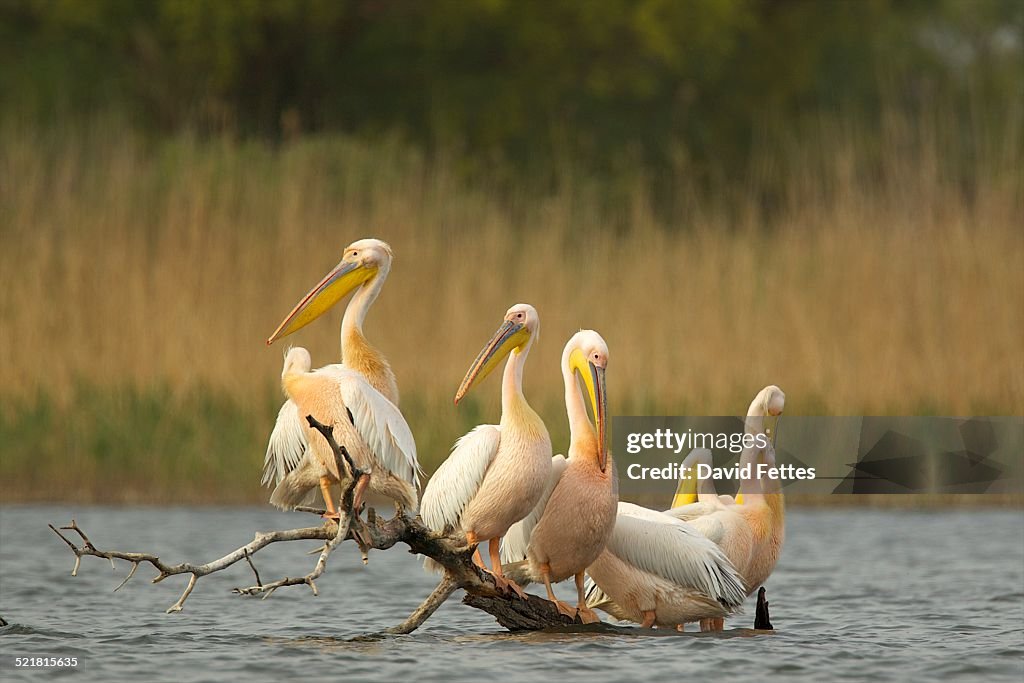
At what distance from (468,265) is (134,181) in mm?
2678

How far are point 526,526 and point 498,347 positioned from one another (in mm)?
708

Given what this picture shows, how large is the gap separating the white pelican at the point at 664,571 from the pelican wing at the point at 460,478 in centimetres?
63

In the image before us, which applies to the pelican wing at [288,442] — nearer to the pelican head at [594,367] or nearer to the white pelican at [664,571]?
the pelican head at [594,367]

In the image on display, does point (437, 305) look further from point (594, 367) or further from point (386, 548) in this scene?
point (386, 548)

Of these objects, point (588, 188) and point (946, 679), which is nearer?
point (946, 679)

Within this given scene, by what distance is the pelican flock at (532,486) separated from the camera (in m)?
6.51

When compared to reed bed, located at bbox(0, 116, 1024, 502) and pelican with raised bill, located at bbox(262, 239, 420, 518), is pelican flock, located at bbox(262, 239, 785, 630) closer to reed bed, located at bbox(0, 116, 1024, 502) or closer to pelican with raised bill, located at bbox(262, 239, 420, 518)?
pelican with raised bill, located at bbox(262, 239, 420, 518)

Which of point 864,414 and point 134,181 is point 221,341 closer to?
point 134,181

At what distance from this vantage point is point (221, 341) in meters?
11.8

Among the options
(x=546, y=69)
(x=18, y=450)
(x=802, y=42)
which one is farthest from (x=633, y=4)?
(x=18, y=450)

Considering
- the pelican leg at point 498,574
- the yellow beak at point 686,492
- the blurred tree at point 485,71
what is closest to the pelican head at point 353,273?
the pelican leg at point 498,574

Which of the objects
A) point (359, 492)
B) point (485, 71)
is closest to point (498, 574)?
point (359, 492)

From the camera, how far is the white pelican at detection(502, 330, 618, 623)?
6.56m

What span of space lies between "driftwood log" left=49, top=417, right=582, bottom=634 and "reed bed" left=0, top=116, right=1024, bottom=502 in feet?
15.0
